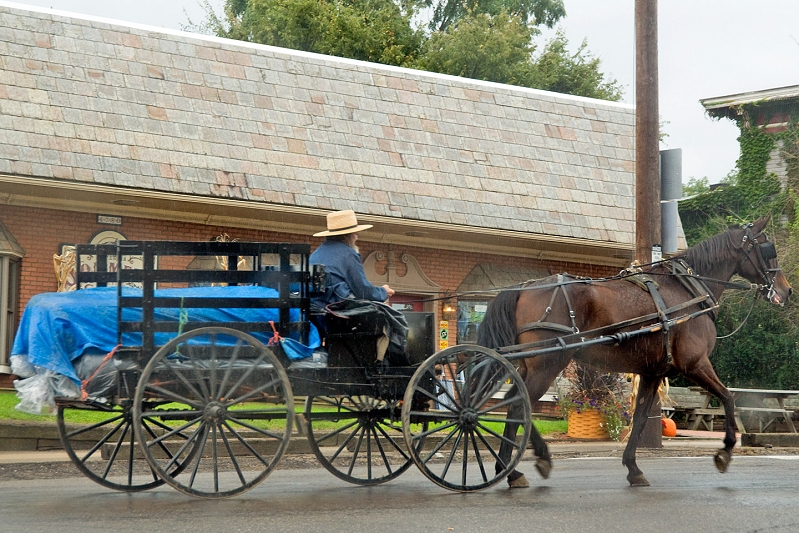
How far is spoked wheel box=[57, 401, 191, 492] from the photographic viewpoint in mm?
7121

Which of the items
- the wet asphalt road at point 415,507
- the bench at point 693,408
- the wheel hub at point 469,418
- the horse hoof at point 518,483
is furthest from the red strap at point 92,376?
the bench at point 693,408

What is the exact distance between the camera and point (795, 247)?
72.1 ft

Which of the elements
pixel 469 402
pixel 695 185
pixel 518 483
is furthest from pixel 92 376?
pixel 695 185

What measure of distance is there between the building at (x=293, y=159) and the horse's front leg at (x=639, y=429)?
25.5 ft

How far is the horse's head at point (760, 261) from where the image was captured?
9.27m

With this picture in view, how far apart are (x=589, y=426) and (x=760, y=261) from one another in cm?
507

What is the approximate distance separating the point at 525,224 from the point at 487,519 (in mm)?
11783

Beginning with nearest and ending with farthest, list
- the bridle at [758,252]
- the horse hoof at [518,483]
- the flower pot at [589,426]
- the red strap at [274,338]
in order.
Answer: the red strap at [274,338] < the horse hoof at [518,483] < the bridle at [758,252] < the flower pot at [589,426]

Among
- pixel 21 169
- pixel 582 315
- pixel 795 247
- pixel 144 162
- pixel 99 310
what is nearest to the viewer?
pixel 99 310

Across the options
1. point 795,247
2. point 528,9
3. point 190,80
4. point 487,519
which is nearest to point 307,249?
point 487,519

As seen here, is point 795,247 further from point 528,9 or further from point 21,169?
point 528,9

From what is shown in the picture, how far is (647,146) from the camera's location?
12562 millimetres

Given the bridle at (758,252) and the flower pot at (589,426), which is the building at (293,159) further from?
the bridle at (758,252)

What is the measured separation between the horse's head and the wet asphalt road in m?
1.79
